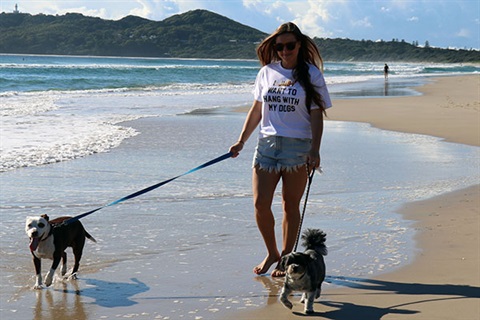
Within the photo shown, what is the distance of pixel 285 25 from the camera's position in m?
5.24

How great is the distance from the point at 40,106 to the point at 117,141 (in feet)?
32.8

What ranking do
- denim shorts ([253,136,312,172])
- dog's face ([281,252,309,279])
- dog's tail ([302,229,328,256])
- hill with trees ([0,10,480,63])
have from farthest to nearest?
hill with trees ([0,10,480,63]) → denim shorts ([253,136,312,172]) → dog's tail ([302,229,328,256]) → dog's face ([281,252,309,279])

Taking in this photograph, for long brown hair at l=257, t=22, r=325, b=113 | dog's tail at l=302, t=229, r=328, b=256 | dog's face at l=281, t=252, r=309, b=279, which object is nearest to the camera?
dog's face at l=281, t=252, r=309, b=279

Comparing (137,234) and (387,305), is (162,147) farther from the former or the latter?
(387,305)

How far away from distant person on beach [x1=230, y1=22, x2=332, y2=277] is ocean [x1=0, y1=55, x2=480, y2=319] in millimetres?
512

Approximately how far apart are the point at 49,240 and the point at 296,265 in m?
1.72

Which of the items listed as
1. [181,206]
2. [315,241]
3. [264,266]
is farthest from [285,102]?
[181,206]

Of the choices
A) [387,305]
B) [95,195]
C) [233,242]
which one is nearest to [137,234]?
[233,242]

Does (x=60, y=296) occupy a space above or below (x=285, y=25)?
below

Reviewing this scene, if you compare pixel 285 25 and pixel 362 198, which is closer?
pixel 285 25

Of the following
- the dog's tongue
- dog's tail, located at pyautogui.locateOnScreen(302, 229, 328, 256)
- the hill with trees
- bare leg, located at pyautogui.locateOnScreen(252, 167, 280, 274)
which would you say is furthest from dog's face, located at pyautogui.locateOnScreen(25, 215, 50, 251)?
the hill with trees

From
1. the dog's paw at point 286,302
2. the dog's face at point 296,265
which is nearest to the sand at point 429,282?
the dog's paw at point 286,302

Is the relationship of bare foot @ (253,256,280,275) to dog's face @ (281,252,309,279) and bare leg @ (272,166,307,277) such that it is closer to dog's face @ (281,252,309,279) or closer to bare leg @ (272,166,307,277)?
bare leg @ (272,166,307,277)

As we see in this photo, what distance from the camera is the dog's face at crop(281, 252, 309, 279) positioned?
14.3 ft
